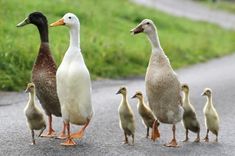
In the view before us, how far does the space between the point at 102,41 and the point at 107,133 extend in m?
9.53

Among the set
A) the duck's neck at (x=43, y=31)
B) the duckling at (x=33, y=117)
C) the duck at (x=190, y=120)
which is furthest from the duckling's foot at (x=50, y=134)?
the duck at (x=190, y=120)

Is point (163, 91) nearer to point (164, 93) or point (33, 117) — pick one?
point (164, 93)

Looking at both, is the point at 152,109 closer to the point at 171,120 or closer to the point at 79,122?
the point at 171,120

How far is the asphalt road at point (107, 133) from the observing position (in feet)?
29.5

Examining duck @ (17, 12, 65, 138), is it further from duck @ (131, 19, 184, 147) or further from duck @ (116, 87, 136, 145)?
duck @ (131, 19, 184, 147)

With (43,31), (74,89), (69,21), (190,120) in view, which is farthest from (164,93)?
(43,31)

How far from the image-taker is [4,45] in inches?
634

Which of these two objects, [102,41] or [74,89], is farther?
[102,41]

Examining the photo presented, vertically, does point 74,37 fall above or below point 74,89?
above

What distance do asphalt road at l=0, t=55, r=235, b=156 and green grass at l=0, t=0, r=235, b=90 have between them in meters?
1.42

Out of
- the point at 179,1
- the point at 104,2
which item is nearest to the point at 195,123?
the point at 104,2

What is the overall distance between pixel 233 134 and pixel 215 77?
26.2 feet

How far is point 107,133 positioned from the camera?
10305 mm

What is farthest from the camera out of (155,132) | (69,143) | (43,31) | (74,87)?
(43,31)
